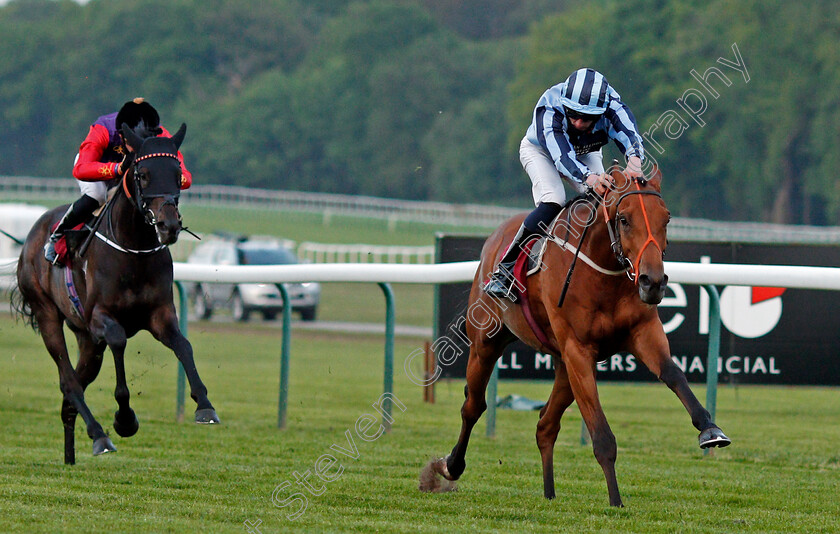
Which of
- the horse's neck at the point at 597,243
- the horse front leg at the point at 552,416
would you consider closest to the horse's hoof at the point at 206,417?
the horse front leg at the point at 552,416

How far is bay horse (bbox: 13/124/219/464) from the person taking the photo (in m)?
6.30

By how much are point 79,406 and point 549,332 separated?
2.57 metres

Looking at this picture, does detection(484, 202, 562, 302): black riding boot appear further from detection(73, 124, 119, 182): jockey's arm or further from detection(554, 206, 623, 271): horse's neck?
detection(73, 124, 119, 182): jockey's arm

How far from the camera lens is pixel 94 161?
6926 millimetres

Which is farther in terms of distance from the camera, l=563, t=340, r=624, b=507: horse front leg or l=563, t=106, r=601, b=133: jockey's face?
l=563, t=106, r=601, b=133: jockey's face

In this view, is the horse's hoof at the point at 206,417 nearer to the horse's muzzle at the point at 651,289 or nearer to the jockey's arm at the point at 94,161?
the jockey's arm at the point at 94,161

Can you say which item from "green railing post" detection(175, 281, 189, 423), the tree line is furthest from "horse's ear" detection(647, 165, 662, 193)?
the tree line

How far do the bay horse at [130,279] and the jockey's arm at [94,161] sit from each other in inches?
4.3

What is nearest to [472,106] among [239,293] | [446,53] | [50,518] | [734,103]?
[446,53]

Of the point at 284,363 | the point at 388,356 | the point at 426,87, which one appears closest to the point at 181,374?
the point at 284,363

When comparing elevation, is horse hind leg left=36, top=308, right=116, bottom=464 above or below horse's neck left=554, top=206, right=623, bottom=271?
below

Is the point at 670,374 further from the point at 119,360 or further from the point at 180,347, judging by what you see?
the point at 119,360

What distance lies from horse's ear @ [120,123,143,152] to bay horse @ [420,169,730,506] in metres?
1.97

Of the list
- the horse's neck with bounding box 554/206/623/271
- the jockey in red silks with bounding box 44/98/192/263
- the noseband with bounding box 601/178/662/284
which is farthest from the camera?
the jockey in red silks with bounding box 44/98/192/263
